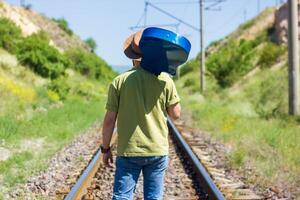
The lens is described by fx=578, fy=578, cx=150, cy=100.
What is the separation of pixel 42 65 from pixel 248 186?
27236 millimetres

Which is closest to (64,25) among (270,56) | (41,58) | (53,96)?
(270,56)

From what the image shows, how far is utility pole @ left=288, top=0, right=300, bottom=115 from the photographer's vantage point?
1612 cm

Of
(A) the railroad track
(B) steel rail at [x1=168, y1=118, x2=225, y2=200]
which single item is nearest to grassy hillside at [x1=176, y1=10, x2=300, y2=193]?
(A) the railroad track

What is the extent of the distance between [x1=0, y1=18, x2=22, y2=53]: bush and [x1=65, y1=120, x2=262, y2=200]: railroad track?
27754 mm

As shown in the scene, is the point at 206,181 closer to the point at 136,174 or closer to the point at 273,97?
the point at 136,174

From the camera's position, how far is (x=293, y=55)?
53.5 feet

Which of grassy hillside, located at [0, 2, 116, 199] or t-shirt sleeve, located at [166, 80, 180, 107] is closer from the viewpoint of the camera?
t-shirt sleeve, located at [166, 80, 180, 107]

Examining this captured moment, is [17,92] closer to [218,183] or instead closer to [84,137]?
[84,137]

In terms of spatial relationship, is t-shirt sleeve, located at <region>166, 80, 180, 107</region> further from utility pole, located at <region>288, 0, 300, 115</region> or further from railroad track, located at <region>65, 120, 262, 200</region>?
utility pole, located at <region>288, 0, 300, 115</region>

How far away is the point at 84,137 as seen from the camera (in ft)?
51.3

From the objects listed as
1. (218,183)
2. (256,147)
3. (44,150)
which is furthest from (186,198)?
(44,150)

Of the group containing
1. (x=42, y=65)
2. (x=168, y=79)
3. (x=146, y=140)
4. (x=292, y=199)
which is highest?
(x=42, y=65)

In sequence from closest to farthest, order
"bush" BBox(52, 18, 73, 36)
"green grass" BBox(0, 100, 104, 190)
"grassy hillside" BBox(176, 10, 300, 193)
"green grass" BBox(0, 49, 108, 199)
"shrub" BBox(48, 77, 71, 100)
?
"grassy hillside" BBox(176, 10, 300, 193), "green grass" BBox(0, 100, 104, 190), "green grass" BBox(0, 49, 108, 199), "shrub" BBox(48, 77, 71, 100), "bush" BBox(52, 18, 73, 36)

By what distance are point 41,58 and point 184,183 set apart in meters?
27.1
